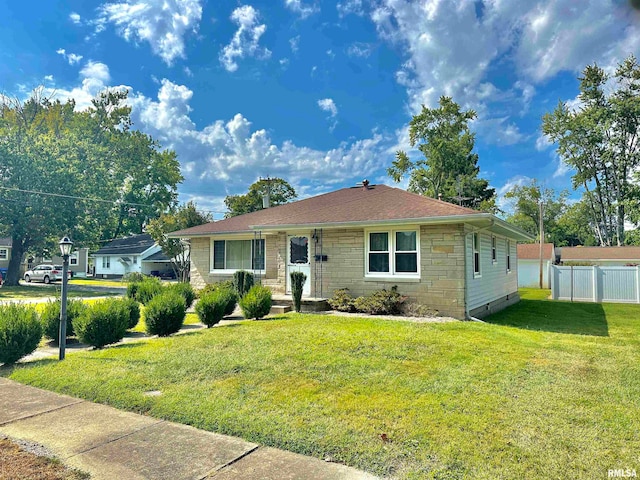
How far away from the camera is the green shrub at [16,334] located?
20.0 feet

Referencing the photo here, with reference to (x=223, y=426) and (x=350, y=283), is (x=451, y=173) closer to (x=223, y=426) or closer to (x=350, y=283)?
(x=350, y=283)

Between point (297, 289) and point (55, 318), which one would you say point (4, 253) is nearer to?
point (55, 318)

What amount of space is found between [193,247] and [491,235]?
11.0 m

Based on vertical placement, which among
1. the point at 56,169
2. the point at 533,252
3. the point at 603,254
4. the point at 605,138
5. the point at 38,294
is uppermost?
the point at 605,138

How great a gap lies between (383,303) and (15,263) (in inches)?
1049

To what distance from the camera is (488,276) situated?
12844mm

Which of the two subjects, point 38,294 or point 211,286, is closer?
point 211,286

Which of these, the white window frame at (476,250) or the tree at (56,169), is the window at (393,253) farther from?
the tree at (56,169)

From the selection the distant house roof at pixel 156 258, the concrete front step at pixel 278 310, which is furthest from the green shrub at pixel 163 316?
the distant house roof at pixel 156 258

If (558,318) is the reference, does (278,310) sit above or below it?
above

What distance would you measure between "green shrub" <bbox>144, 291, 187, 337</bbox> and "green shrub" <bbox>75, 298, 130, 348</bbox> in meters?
A: 0.69

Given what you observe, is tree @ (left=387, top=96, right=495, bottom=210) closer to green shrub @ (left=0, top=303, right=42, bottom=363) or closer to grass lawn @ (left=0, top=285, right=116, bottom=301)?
grass lawn @ (left=0, top=285, right=116, bottom=301)

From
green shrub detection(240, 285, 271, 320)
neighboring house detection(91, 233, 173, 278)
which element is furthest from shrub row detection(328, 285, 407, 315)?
neighboring house detection(91, 233, 173, 278)

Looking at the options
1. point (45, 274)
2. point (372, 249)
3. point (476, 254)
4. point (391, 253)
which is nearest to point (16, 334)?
point (372, 249)
